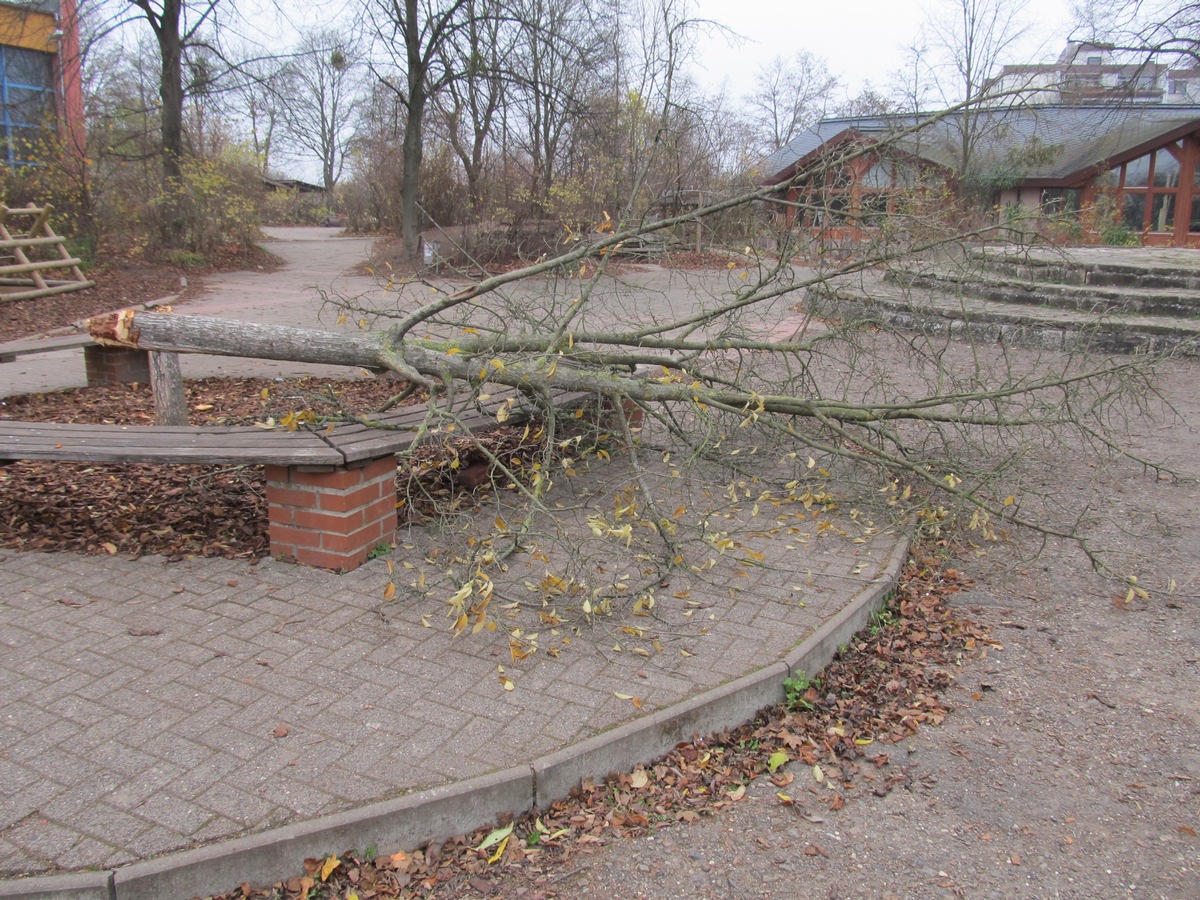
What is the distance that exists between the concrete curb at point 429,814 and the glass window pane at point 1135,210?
28093 millimetres

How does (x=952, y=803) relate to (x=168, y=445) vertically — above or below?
below

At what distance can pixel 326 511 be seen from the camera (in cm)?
376

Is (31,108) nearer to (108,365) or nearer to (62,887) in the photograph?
(108,365)

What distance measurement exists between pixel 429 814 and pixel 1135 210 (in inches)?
1174

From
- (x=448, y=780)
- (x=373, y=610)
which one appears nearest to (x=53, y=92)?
(x=373, y=610)

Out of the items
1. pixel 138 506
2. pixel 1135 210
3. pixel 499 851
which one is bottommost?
pixel 499 851

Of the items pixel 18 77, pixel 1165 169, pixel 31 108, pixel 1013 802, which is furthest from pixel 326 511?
pixel 1165 169

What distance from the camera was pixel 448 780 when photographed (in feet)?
8.07

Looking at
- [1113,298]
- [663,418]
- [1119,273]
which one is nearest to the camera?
[663,418]

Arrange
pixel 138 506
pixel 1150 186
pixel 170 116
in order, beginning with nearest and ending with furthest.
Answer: pixel 138 506 → pixel 170 116 → pixel 1150 186

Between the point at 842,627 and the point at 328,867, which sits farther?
the point at 842,627

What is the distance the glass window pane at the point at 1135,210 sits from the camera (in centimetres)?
2600

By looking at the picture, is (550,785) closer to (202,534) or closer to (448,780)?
(448,780)

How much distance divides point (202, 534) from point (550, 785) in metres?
2.41
